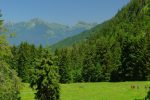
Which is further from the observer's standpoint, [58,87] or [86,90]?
[86,90]

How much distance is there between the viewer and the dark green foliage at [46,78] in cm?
5212

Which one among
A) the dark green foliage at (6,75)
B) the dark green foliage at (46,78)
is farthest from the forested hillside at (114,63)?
the dark green foliage at (6,75)

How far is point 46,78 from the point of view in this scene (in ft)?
171

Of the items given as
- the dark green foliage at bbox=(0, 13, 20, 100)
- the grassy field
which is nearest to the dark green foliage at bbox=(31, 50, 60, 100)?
the grassy field

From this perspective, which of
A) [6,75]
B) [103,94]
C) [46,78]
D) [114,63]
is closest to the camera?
[6,75]

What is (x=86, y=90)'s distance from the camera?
287 feet

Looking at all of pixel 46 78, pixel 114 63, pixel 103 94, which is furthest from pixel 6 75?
pixel 114 63

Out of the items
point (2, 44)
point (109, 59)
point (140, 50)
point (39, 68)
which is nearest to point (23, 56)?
point (109, 59)

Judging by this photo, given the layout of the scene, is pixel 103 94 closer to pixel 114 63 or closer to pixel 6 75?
pixel 114 63

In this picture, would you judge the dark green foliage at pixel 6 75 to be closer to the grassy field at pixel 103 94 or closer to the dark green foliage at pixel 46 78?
the dark green foliage at pixel 46 78

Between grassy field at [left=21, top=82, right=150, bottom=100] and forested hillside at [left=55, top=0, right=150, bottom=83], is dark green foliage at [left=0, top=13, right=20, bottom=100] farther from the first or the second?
forested hillside at [left=55, top=0, right=150, bottom=83]

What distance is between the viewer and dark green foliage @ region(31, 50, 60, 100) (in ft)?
171

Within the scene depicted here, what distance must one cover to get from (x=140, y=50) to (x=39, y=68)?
73134 millimetres

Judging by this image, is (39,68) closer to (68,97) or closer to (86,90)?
(68,97)
